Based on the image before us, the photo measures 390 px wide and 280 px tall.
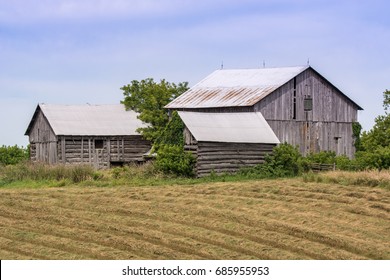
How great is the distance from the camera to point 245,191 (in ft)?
111

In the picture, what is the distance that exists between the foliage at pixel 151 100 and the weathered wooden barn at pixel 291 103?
122 inches

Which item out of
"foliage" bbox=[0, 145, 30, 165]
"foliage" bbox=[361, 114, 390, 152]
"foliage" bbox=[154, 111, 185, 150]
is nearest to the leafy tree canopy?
"foliage" bbox=[361, 114, 390, 152]

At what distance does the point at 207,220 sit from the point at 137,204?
181 inches

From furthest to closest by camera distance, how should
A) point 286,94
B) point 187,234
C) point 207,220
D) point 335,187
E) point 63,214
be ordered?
point 286,94 < point 335,187 < point 63,214 < point 207,220 < point 187,234

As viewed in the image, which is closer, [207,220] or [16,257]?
[16,257]

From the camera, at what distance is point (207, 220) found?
26047mm

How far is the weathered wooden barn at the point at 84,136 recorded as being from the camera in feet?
175

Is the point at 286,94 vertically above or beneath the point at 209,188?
above

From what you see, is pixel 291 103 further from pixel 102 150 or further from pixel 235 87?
pixel 102 150

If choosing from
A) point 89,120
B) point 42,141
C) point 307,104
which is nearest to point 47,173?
point 42,141

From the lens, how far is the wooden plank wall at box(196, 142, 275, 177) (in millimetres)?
42156
